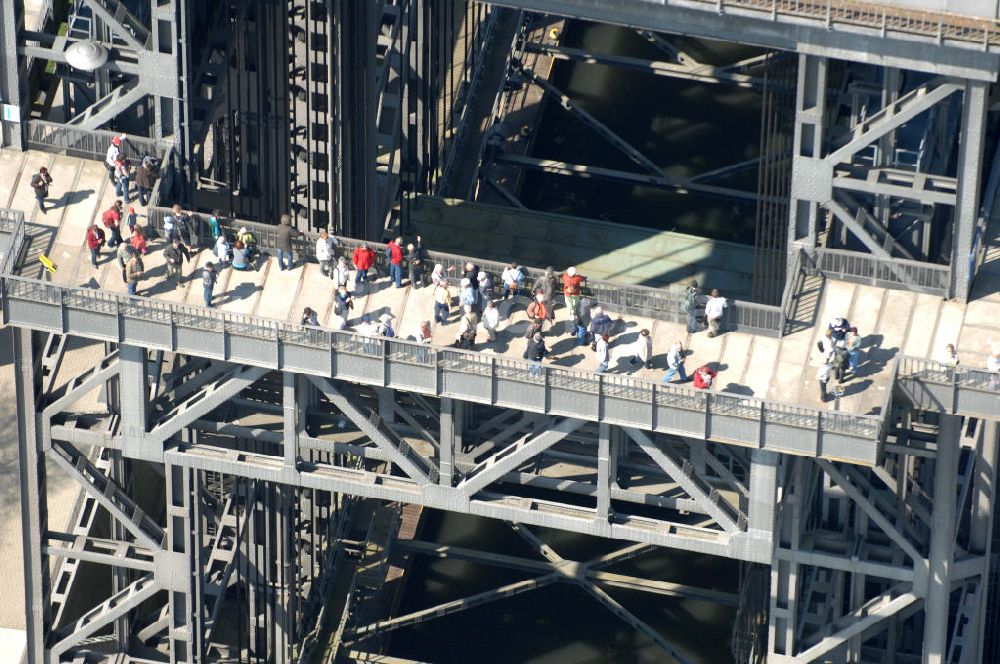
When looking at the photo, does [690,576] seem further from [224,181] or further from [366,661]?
[224,181]

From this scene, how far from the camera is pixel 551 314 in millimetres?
104688

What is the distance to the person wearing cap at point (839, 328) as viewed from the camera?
10156cm

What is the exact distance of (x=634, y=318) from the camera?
105m

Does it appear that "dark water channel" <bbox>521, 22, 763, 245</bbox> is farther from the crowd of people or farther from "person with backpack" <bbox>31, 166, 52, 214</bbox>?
"person with backpack" <bbox>31, 166, 52, 214</bbox>

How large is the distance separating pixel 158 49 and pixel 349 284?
9048 mm

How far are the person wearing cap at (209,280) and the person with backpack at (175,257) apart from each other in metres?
0.90

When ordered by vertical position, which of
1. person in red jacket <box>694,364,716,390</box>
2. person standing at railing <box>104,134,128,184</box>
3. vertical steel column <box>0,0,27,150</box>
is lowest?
person in red jacket <box>694,364,716,390</box>

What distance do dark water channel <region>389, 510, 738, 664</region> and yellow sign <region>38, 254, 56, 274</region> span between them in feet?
70.8

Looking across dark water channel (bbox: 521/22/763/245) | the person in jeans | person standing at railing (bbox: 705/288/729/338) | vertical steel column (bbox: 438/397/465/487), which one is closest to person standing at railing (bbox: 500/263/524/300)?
vertical steel column (bbox: 438/397/465/487)

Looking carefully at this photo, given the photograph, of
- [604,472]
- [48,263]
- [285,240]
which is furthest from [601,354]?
[48,263]

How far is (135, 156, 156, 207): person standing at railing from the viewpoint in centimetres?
10712

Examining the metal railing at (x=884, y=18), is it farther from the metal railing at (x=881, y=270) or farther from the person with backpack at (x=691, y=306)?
the person with backpack at (x=691, y=306)

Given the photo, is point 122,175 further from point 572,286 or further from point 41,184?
point 572,286

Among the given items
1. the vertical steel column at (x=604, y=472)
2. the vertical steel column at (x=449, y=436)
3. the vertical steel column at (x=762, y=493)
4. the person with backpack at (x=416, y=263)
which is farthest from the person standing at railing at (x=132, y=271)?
the vertical steel column at (x=762, y=493)
